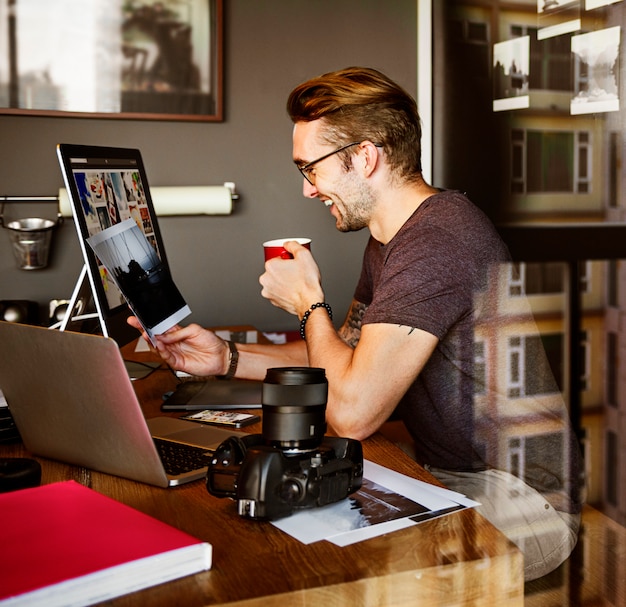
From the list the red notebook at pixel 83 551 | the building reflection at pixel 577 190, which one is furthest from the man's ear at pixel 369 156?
the red notebook at pixel 83 551

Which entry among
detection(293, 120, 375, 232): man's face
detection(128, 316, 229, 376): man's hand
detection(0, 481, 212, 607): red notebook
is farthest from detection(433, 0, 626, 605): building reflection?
detection(128, 316, 229, 376): man's hand

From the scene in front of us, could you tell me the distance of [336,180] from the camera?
149 centimetres

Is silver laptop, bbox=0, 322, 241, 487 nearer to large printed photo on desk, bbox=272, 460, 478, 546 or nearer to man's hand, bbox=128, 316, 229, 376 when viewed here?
large printed photo on desk, bbox=272, 460, 478, 546

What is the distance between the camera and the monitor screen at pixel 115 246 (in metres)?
1.25

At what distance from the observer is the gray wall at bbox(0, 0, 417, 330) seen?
8.04 feet

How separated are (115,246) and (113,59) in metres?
1.34

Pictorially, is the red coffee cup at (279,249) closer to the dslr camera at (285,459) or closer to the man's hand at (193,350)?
the man's hand at (193,350)

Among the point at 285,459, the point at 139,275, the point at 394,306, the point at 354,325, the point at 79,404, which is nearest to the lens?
the point at 285,459

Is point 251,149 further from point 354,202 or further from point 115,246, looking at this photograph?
point 115,246

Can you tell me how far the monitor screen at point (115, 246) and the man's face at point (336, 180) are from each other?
32cm

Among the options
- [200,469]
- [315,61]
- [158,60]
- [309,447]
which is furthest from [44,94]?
[309,447]

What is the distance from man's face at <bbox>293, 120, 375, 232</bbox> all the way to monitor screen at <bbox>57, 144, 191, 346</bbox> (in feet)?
1.05

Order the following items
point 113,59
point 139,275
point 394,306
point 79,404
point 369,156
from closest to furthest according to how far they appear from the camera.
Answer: point 79,404
point 394,306
point 139,275
point 369,156
point 113,59

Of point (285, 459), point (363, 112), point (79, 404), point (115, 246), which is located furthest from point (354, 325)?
point (285, 459)
